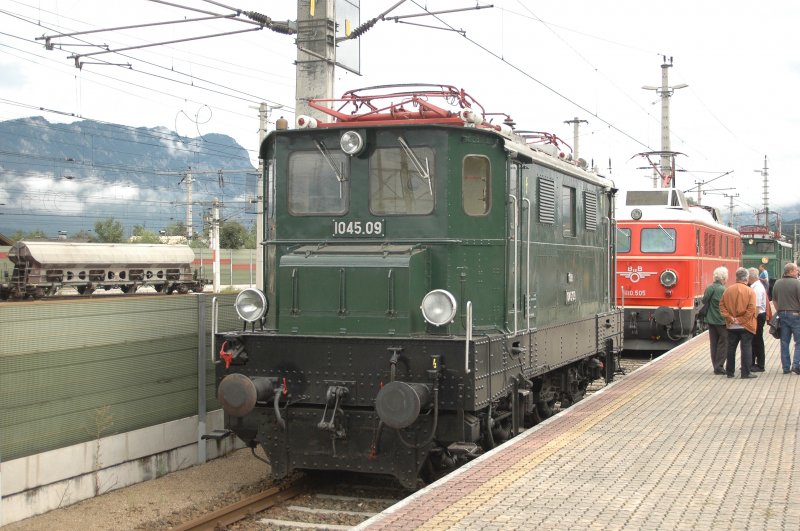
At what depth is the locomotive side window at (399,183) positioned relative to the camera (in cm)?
862

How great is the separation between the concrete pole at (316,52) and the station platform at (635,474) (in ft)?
18.8

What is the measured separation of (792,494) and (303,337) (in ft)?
14.3

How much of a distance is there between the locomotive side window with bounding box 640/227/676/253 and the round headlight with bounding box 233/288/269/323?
1284 cm

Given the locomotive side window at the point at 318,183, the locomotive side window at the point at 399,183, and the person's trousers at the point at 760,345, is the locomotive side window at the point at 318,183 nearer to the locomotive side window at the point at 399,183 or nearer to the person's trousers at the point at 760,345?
the locomotive side window at the point at 399,183

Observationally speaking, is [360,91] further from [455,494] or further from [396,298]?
[455,494]

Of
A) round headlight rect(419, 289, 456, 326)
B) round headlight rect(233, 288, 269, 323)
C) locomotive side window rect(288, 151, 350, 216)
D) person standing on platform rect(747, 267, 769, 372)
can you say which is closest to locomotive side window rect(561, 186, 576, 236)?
locomotive side window rect(288, 151, 350, 216)

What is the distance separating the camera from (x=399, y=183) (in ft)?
28.7

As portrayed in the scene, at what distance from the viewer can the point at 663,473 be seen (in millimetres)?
Answer: 7426

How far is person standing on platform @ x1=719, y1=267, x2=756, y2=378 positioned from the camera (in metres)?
13.2

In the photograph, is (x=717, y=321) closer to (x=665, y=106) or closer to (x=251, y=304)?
(x=251, y=304)

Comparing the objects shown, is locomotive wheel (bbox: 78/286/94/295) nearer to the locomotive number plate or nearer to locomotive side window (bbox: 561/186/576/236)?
locomotive side window (bbox: 561/186/576/236)

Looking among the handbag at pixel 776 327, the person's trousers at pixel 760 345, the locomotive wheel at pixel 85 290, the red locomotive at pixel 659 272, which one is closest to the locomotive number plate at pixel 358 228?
the handbag at pixel 776 327

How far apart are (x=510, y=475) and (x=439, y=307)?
5.25 ft

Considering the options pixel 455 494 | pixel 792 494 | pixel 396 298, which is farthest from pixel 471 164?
pixel 792 494
